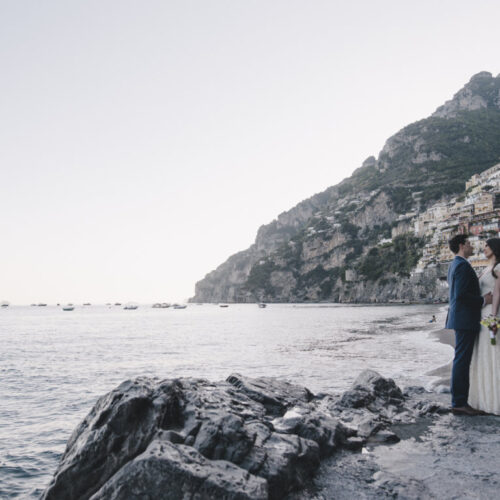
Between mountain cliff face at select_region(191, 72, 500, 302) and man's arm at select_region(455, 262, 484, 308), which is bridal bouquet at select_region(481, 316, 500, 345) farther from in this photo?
mountain cliff face at select_region(191, 72, 500, 302)

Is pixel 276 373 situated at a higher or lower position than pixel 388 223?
lower

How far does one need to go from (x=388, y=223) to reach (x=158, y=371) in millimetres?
169439

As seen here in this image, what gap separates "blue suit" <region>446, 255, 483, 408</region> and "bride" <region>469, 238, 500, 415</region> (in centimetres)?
11

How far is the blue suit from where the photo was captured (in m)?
6.98

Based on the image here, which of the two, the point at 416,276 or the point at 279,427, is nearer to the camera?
the point at 279,427

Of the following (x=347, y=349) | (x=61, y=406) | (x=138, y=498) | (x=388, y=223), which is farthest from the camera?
(x=388, y=223)

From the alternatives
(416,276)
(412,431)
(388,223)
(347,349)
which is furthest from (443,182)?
(412,431)

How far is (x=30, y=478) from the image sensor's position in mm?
6645

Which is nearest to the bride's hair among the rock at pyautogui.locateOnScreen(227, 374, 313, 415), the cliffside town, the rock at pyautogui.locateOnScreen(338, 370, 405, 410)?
the rock at pyautogui.locateOnScreen(338, 370, 405, 410)

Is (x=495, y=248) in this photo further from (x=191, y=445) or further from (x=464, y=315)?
(x=191, y=445)

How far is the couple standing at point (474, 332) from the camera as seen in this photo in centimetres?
681

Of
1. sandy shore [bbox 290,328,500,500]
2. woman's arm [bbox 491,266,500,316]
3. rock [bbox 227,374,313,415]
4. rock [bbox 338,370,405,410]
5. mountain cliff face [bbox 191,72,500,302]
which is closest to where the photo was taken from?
sandy shore [bbox 290,328,500,500]

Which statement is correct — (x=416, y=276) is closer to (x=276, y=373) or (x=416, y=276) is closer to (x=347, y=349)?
(x=347, y=349)

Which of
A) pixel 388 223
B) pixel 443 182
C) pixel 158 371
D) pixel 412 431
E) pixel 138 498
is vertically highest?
pixel 443 182
